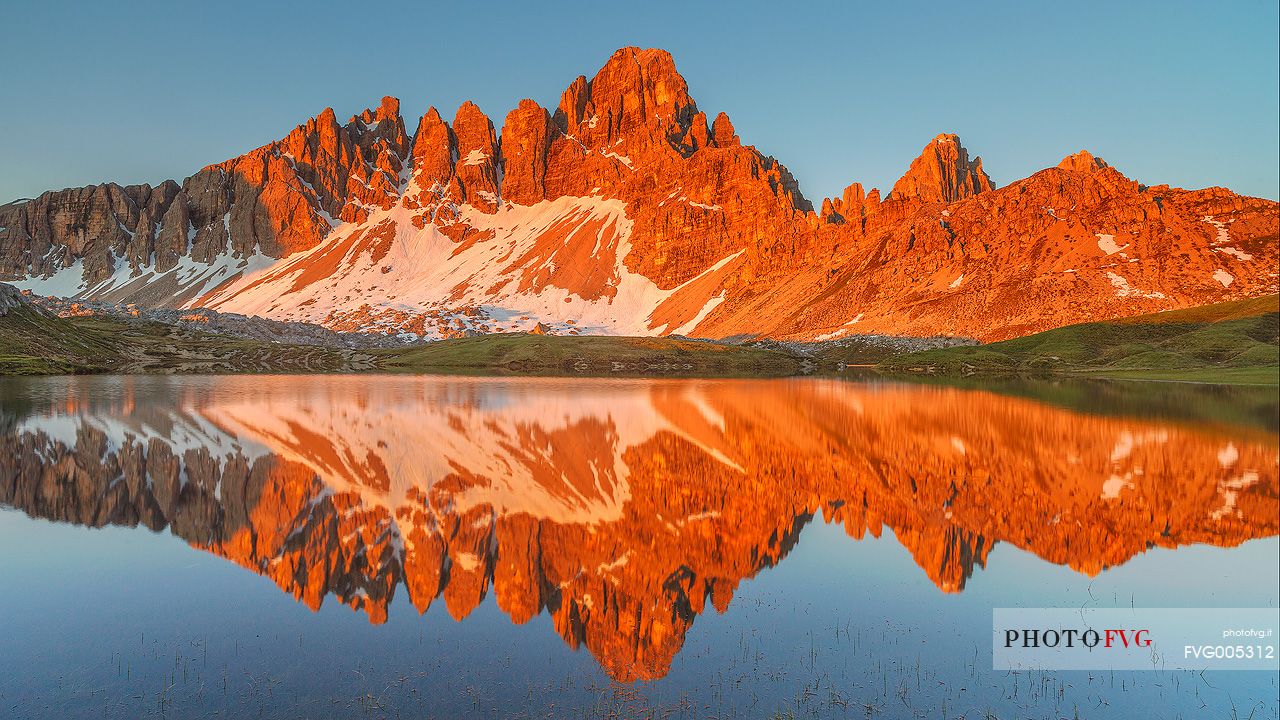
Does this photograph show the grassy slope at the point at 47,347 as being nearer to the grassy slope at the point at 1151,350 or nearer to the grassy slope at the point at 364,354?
the grassy slope at the point at 364,354

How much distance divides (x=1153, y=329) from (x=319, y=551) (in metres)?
185

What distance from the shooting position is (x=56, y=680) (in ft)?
42.8

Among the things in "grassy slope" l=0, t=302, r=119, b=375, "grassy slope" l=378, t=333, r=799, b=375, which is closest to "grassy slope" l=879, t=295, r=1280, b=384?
"grassy slope" l=378, t=333, r=799, b=375

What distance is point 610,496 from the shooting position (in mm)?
28141

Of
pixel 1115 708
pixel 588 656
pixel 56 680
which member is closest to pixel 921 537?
pixel 1115 708

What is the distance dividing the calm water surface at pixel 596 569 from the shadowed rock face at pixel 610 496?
16cm

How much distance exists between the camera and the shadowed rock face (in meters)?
18.7

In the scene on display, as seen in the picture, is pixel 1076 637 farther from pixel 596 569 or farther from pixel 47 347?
pixel 47 347

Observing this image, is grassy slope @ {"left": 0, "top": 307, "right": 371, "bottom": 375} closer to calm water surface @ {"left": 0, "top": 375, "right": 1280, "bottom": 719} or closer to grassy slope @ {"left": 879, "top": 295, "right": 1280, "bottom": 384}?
calm water surface @ {"left": 0, "top": 375, "right": 1280, "bottom": 719}

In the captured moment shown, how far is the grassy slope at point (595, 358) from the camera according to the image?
170 meters

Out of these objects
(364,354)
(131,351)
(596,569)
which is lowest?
(596,569)

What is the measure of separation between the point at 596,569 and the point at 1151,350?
154968 millimetres

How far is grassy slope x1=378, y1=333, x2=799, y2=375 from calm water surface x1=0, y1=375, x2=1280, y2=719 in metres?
127

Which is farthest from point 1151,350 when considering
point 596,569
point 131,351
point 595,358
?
point 131,351
